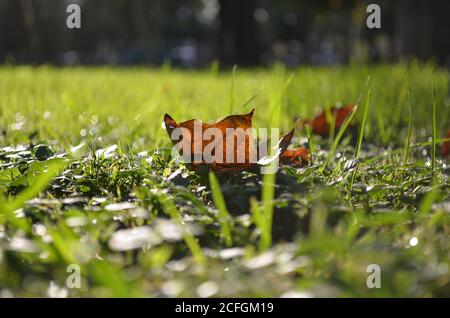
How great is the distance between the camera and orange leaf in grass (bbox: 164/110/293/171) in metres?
1.40

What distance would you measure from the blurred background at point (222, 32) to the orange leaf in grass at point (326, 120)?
47.4 inches

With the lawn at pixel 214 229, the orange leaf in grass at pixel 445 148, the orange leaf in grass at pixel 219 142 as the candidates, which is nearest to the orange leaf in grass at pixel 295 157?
the lawn at pixel 214 229

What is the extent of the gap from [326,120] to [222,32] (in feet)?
48.2

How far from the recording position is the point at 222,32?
55.0 feet

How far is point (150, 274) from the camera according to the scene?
37.9 inches

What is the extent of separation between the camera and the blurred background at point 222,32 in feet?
41.3

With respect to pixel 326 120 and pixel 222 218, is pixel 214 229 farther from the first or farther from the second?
pixel 326 120

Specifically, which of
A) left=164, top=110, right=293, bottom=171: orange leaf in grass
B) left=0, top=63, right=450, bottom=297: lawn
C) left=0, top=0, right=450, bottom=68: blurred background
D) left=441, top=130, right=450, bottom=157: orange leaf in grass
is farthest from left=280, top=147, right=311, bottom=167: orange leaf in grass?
left=0, top=0, right=450, bottom=68: blurred background

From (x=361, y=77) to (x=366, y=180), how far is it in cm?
380

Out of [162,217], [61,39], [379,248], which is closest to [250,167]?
[162,217]

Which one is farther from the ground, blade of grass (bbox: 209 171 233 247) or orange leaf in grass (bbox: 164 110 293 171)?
orange leaf in grass (bbox: 164 110 293 171)

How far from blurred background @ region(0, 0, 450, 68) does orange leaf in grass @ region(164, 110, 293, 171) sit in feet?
6.67

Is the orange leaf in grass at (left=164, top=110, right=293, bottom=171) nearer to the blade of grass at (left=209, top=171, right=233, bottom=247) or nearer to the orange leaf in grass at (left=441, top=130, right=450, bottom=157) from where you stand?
the blade of grass at (left=209, top=171, right=233, bottom=247)

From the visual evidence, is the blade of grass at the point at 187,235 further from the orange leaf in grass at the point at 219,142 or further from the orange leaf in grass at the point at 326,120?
the orange leaf in grass at the point at 326,120
